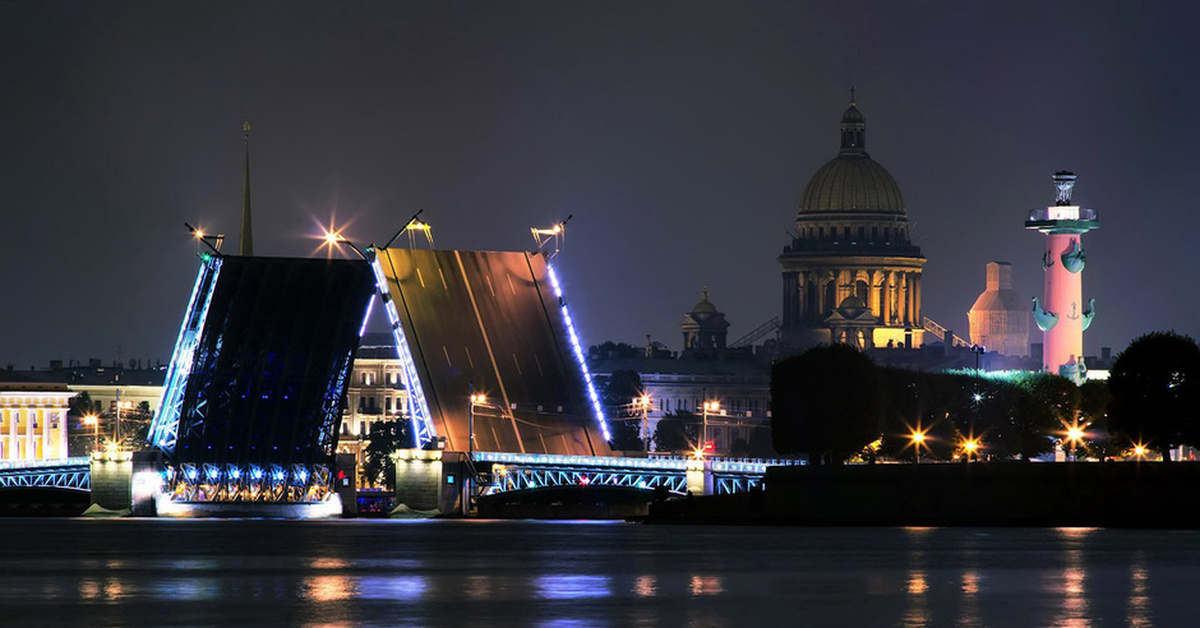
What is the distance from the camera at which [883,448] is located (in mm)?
107625

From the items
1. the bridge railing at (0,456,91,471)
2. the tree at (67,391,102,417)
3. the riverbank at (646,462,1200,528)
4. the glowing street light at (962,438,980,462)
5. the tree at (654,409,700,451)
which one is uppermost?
the tree at (67,391,102,417)

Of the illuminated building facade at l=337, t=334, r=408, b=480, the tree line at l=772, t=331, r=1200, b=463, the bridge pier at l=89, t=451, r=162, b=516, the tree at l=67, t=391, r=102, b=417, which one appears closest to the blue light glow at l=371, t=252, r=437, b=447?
the bridge pier at l=89, t=451, r=162, b=516

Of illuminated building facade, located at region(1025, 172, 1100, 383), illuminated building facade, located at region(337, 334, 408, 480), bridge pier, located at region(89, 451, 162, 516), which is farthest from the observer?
illuminated building facade, located at region(337, 334, 408, 480)

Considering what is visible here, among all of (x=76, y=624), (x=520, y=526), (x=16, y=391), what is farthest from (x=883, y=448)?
(x=76, y=624)

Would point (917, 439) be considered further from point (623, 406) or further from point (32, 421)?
point (623, 406)

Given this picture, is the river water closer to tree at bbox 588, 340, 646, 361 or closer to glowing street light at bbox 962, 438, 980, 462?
glowing street light at bbox 962, 438, 980, 462

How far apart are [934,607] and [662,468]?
5787cm

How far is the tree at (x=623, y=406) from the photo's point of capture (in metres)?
153

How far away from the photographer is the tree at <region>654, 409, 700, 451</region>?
544 feet

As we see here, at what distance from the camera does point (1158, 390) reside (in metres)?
86.9

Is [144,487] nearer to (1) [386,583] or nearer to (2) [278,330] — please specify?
(2) [278,330]

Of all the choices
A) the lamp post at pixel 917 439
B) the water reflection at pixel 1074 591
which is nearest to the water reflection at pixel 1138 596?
the water reflection at pixel 1074 591

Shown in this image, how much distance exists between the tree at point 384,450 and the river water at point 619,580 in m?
66.1

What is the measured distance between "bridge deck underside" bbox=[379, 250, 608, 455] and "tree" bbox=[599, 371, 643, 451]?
45067mm
